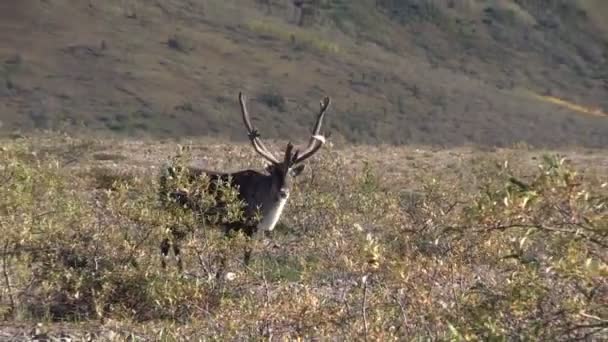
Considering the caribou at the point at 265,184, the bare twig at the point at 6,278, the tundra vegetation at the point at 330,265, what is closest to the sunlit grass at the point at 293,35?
the tundra vegetation at the point at 330,265

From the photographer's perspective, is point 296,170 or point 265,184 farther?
point 296,170

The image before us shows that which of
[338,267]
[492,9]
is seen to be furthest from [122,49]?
[338,267]

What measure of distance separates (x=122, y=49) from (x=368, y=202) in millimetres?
Result: 46733

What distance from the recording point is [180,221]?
29.3 feet

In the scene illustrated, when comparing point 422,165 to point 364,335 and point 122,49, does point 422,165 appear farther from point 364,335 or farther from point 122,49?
point 122,49

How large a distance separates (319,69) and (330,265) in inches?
2126

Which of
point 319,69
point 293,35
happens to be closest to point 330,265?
Result: point 319,69

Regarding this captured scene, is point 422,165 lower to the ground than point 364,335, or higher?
lower

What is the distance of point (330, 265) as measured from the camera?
8344mm

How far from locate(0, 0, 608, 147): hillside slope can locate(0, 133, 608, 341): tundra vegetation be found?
33.2 m

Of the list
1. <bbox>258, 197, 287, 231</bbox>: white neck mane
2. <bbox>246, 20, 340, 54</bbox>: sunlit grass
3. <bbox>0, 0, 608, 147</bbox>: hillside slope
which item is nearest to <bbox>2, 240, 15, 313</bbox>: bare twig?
<bbox>258, 197, 287, 231</bbox>: white neck mane

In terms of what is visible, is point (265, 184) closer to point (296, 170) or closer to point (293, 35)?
point (296, 170)

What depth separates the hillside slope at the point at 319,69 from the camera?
165 ft

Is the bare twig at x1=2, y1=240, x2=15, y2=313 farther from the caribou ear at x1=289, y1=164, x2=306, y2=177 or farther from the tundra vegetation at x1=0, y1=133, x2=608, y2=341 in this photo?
the caribou ear at x1=289, y1=164, x2=306, y2=177
